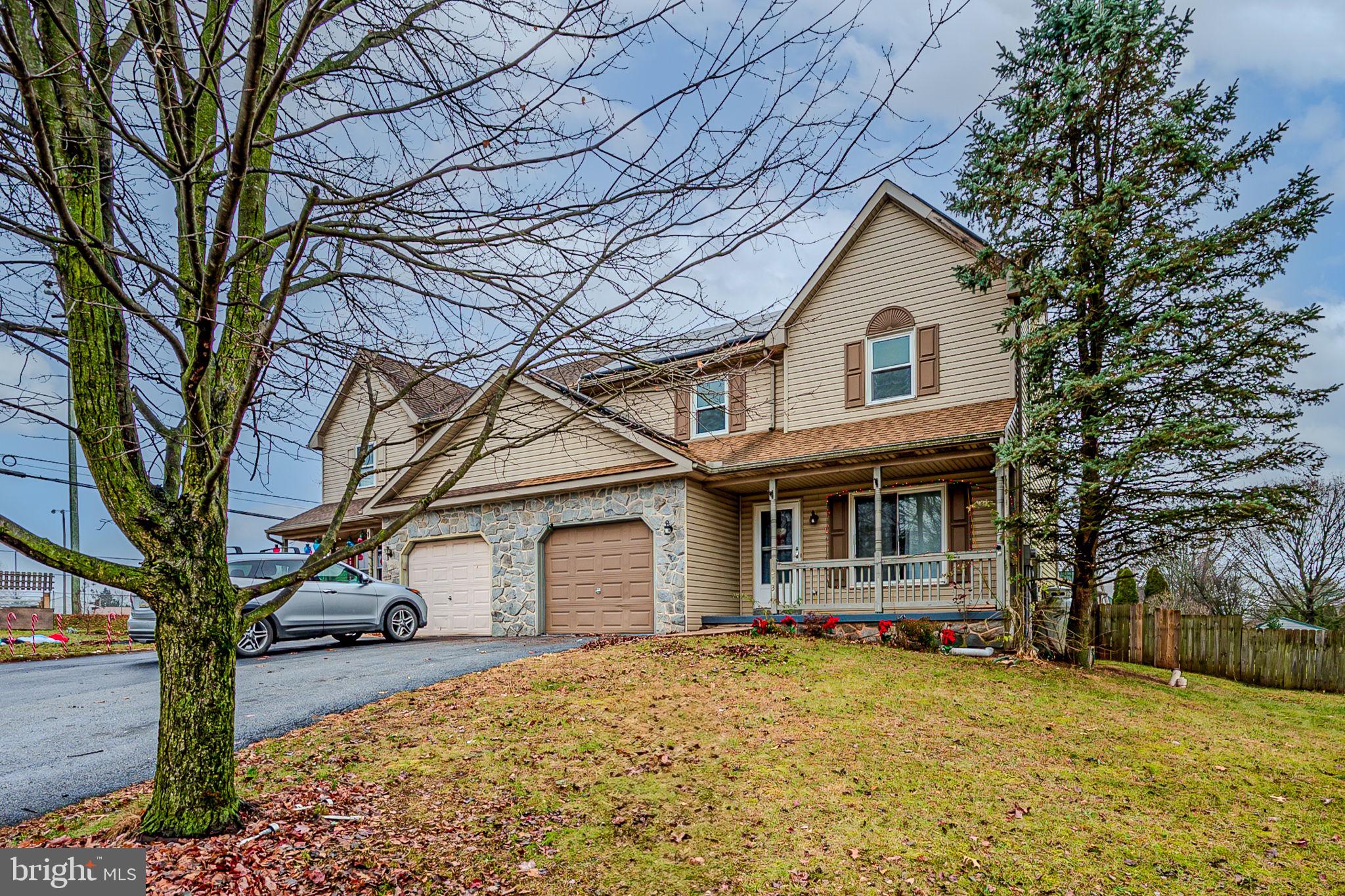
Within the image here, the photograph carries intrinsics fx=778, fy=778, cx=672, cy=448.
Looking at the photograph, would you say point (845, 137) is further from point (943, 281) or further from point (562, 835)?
point (943, 281)

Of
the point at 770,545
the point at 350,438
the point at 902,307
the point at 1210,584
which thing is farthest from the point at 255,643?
the point at 1210,584

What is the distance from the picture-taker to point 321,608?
13.3 m

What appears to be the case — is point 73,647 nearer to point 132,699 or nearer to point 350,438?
point 350,438

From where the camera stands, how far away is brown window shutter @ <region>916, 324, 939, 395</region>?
13531 millimetres

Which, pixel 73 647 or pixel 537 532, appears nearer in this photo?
pixel 537 532

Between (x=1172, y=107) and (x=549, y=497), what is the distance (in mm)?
12320

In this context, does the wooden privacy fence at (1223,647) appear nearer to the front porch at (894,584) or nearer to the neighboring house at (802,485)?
the front porch at (894,584)

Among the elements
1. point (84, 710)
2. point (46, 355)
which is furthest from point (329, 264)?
point (84, 710)

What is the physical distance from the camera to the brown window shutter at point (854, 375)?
46.9 feet

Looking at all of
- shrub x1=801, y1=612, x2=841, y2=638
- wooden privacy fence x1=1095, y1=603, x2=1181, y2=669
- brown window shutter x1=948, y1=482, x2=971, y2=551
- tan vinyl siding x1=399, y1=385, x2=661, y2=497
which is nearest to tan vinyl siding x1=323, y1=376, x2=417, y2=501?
tan vinyl siding x1=399, y1=385, x2=661, y2=497

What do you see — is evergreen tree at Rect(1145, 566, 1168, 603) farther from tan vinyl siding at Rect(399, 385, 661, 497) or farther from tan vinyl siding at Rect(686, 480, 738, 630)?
tan vinyl siding at Rect(399, 385, 661, 497)

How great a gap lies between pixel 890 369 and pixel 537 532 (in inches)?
298

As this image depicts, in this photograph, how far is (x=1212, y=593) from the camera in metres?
26.2

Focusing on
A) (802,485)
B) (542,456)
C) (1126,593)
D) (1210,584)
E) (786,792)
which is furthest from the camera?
(1210,584)
